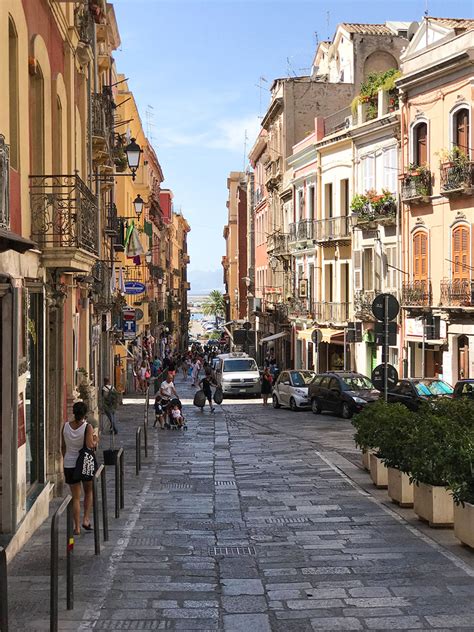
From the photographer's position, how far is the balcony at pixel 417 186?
36.1 m

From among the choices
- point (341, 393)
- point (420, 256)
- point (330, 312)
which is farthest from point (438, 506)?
point (330, 312)

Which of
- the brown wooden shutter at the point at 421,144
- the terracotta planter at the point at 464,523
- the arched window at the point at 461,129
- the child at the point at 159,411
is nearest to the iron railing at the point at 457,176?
the arched window at the point at 461,129

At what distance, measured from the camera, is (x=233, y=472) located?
58.8 feet

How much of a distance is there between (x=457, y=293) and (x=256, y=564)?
80.5 ft

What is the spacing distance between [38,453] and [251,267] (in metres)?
68.3

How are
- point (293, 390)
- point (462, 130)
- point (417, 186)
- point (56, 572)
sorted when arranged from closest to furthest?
point (56, 572) → point (462, 130) → point (293, 390) → point (417, 186)

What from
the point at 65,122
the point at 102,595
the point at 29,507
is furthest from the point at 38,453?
the point at 65,122

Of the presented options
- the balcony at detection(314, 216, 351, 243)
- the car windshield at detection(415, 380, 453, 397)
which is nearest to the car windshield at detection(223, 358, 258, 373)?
the balcony at detection(314, 216, 351, 243)

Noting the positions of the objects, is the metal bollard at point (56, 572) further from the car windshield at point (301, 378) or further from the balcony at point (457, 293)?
the car windshield at point (301, 378)

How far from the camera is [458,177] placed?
33.1 meters

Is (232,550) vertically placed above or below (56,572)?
below

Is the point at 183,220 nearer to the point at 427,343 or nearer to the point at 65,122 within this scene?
the point at 427,343

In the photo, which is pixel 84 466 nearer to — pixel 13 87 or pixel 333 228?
pixel 13 87

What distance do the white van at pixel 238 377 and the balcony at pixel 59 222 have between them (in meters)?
27.7
